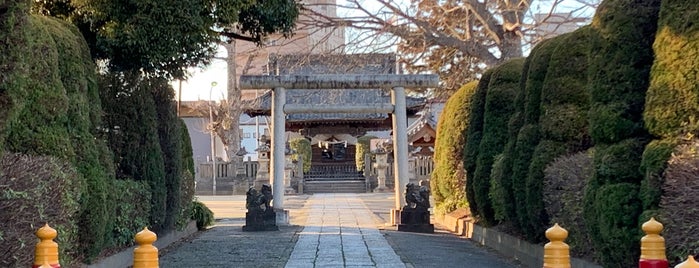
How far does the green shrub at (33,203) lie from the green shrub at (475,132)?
7643 mm

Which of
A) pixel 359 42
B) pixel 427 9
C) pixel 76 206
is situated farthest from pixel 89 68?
pixel 427 9

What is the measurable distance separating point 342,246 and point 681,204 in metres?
6.84

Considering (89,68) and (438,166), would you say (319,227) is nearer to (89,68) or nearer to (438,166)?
(438,166)

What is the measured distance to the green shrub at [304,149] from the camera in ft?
136

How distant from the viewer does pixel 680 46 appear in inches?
246

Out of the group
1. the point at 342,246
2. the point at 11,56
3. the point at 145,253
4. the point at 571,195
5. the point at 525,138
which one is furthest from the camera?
the point at 342,246

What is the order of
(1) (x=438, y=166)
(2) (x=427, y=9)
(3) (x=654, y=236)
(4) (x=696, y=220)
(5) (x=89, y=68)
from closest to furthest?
(3) (x=654, y=236), (4) (x=696, y=220), (5) (x=89, y=68), (1) (x=438, y=166), (2) (x=427, y=9)

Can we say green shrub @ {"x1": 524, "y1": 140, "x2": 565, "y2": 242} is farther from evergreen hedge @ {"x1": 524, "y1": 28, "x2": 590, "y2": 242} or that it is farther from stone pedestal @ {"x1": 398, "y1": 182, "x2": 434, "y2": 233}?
stone pedestal @ {"x1": 398, "y1": 182, "x2": 434, "y2": 233}

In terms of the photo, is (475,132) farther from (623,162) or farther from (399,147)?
(623,162)

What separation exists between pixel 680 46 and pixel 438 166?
11.1m

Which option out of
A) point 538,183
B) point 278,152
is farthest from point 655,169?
point 278,152

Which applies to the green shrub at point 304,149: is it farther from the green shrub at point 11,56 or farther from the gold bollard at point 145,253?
the gold bollard at point 145,253

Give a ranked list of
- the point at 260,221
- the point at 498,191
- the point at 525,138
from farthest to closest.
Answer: the point at 260,221
the point at 498,191
the point at 525,138

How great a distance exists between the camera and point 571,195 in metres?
8.22
